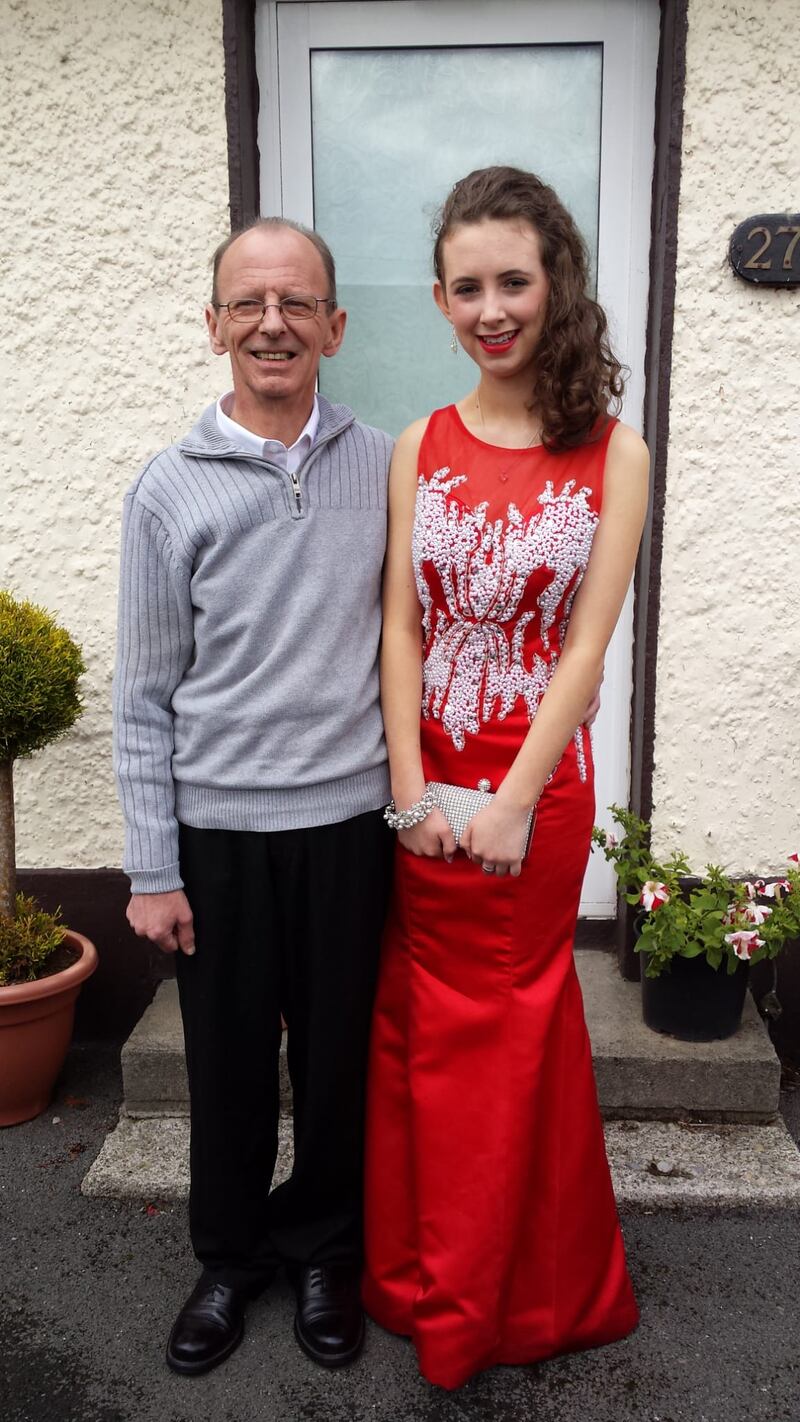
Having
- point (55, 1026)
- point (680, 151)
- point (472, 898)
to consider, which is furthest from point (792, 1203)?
point (680, 151)

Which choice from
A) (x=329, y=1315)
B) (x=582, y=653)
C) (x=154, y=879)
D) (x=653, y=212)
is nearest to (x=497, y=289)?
(x=582, y=653)

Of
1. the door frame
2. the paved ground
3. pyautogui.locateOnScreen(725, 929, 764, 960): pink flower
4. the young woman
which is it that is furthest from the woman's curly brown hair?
the paved ground

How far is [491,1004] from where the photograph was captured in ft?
6.95

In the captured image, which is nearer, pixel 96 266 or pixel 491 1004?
pixel 491 1004

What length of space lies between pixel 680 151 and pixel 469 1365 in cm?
288

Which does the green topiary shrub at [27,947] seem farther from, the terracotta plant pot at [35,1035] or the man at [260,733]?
the man at [260,733]

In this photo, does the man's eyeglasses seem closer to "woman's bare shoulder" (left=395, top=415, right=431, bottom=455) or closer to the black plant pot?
"woman's bare shoulder" (left=395, top=415, right=431, bottom=455)

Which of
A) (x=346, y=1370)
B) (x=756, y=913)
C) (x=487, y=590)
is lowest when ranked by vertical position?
(x=346, y=1370)

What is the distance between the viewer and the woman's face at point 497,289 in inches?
71.4

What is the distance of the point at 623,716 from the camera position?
11.2ft

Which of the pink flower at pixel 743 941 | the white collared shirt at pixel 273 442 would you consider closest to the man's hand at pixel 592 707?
the white collared shirt at pixel 273 442

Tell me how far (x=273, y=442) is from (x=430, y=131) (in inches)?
66.0

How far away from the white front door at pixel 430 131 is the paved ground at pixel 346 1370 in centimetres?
172

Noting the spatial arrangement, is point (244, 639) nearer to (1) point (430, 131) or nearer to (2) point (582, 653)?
(2) point (582, 653)
